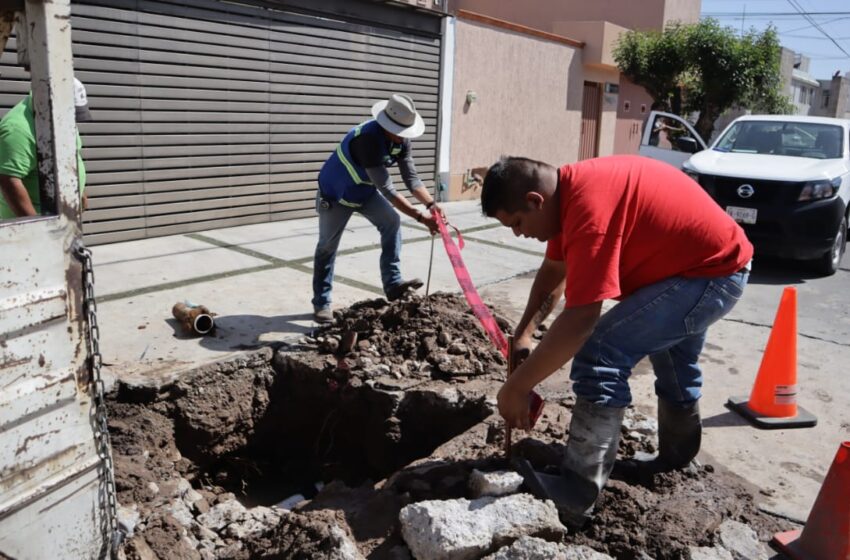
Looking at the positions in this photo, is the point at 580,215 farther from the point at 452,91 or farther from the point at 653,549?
the point at 452,91

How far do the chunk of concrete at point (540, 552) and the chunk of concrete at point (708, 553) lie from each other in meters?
0.40

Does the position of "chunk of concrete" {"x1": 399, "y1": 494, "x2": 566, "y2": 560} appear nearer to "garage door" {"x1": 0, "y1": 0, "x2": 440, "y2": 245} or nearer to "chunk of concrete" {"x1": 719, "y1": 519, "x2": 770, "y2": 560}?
"chunk of concrete" {"x1": 719, "y1": 519, "x2": 770, "y2": 560}

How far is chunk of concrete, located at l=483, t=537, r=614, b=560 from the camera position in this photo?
2.48 metres

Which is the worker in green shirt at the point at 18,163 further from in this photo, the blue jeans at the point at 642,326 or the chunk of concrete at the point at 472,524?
the blue jeans at the point at 642,326

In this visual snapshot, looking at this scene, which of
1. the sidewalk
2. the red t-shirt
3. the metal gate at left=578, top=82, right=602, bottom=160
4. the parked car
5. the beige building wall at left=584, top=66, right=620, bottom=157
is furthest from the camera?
the beige building wall at left=584, top=66, right=620, bottom=157

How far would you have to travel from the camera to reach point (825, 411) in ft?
14.6

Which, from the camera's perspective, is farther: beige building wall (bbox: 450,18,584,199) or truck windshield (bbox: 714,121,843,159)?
beige building wall (bbox: 450,18,584,199)

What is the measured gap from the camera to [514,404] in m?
2.64

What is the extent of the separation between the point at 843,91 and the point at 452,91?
123 feet

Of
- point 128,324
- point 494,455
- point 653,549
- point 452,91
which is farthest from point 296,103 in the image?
point 653,549

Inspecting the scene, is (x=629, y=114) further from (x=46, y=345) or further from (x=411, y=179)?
(x=46, y=345)

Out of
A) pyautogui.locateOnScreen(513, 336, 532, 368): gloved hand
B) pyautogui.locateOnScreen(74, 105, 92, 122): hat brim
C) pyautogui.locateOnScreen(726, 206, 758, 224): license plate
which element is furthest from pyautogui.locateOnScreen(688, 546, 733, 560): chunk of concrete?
pyautogui.locateOnScreen(726, 206, 758, 224): license plate

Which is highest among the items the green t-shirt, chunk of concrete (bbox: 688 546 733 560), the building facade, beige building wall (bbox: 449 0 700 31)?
beige building wall (bbox: 449 0 700 31)

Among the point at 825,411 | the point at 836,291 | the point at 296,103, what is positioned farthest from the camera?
the point at 296,103
